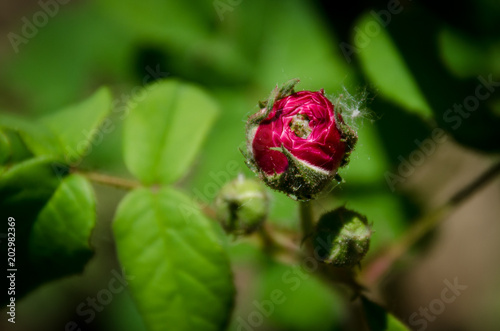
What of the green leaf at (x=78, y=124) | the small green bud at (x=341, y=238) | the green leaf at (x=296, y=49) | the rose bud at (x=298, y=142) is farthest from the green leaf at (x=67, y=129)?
the green leaf at (x=296, y=49)

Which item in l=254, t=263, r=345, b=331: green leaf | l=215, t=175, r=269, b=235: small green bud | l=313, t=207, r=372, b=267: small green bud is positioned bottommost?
l=254, t=263, r=345, b=331: green leaf

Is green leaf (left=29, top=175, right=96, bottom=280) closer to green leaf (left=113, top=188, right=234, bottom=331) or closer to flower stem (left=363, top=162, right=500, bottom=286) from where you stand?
green leaf (left=113, top=188, right=234, bottom=331)

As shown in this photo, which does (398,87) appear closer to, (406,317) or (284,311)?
(284,311)

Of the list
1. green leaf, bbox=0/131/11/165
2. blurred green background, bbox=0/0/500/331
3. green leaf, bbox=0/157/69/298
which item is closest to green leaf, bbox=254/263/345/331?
blurred green background, bbox=0/0/500/331

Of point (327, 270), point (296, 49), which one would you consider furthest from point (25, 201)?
point (296, 49)

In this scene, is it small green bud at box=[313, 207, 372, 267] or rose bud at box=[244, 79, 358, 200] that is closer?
rose bud at box=[244, 79, 358, 200]

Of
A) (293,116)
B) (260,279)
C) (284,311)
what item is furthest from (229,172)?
(293,116)

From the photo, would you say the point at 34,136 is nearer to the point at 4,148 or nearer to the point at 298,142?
the point at 4,148

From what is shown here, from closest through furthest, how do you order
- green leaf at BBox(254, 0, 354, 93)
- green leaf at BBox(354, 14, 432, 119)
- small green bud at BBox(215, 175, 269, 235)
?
small green bud at BBox(215, 175, 269, 235) → green leaf at BBox(354, 14, 432, 119) → green leaf at BBox(254, 0, 354, 93)
